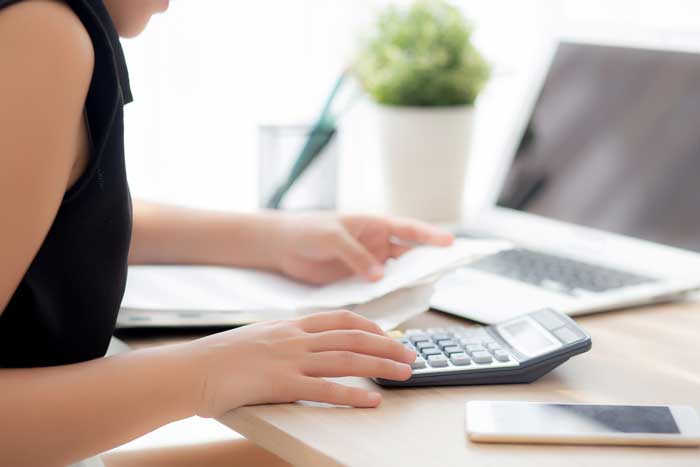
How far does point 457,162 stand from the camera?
129cm

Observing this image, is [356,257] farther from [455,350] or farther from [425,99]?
[425,99]

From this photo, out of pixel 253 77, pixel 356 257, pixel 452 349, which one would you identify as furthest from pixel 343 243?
pixel 253 77

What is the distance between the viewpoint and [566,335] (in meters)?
0.68

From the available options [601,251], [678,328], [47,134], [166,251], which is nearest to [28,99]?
[47,134]

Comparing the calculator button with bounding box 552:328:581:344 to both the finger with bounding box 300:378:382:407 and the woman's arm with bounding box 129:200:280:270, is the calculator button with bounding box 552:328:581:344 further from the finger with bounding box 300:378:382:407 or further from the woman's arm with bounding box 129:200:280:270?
the woman's arm with bounding box 129:200:280:270

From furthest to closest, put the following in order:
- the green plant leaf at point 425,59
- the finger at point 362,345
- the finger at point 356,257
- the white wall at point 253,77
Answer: the white wall at point 253,77 < the green plant leaf at point 425,59 < the finger at point 356,257 < the finger at point 362,345

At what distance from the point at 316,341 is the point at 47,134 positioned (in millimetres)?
225

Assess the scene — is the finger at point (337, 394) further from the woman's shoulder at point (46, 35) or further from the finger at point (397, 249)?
the finger at point (397, 249)

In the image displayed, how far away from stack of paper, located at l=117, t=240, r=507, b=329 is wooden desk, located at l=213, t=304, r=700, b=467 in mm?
153

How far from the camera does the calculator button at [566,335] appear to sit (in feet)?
2.19

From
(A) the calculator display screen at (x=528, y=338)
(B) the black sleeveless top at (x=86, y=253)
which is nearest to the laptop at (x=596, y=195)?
(A) the calculator display screen at (x=528, y=338)

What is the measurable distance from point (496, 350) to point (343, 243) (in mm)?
260

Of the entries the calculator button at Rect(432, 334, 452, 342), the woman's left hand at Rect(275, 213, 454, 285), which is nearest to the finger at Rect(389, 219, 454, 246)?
the woman's left hand at Rect(275, 213, 454, 285)

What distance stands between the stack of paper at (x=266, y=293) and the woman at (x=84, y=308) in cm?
11
